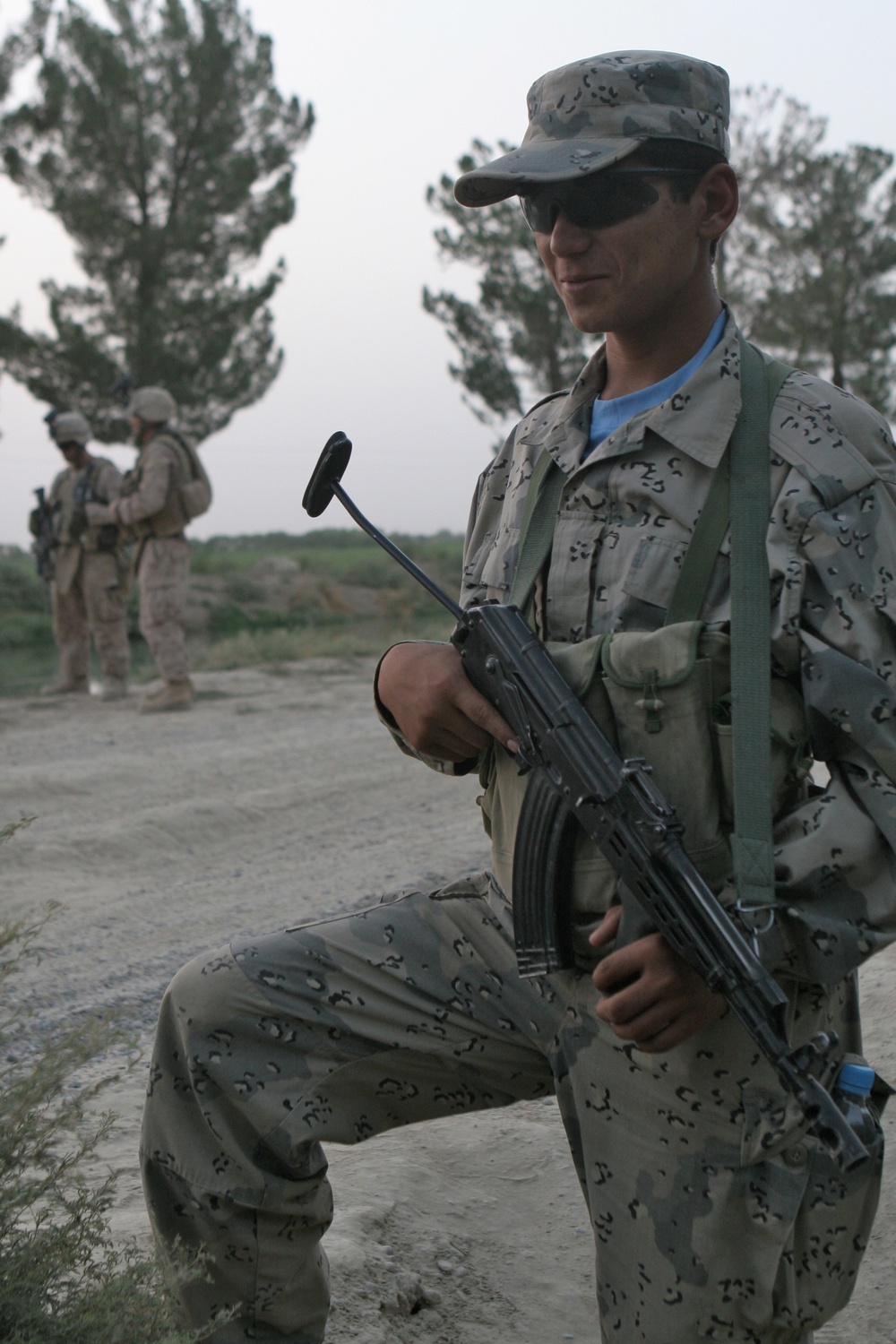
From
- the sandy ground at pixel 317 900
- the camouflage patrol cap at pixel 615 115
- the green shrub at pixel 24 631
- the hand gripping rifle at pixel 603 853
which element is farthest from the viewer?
the green shrub at pixel 24 631

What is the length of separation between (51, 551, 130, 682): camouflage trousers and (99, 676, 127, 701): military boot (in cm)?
2

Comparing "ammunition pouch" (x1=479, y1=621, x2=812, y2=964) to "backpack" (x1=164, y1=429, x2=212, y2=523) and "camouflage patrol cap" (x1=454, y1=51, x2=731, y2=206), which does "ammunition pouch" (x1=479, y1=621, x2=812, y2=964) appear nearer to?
"camouflage patrol cap" (x1=454, y1=51, x2=731, y2=206)

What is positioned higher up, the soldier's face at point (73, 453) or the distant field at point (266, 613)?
the soldier's face at point (73, 453)

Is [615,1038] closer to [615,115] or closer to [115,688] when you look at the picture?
[615,115]

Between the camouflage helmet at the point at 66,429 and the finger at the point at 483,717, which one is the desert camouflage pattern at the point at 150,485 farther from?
the finger at the point at 483,717

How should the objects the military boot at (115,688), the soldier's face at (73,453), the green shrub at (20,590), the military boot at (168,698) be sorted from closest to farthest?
the military boot at (168,698)
the military boot at (115,688)
the soldier's face at (73,453)
the green shrub at (20,590)

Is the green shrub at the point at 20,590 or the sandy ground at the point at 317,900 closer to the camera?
the sandy ground at the point at 317,900

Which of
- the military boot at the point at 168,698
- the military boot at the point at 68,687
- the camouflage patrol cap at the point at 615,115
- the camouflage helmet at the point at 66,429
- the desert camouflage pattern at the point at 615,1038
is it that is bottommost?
the military boot at the point at 68,687

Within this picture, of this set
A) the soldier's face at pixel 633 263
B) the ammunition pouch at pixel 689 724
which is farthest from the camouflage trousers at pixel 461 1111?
the soldier's face at pixel 633 263

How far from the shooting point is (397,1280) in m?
2.69

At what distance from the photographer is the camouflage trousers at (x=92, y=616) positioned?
10.9 metres

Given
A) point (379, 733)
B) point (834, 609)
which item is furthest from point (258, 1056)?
point (379, 733)

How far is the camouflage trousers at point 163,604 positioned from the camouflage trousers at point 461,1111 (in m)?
8.17

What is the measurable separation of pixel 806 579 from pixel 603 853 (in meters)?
0.47
